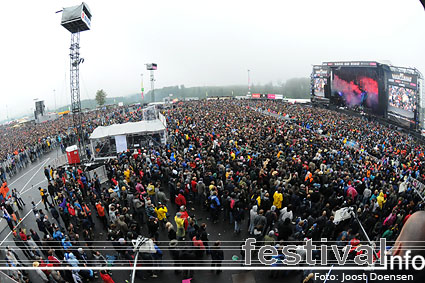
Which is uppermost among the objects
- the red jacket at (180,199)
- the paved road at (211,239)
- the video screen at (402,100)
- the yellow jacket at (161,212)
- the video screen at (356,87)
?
the video screen at (356,87)

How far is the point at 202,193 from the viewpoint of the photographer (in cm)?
1044

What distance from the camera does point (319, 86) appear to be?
46.1m

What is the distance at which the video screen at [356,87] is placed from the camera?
32781mm

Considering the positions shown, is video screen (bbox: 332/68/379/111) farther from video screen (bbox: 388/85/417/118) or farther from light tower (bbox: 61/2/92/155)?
light tower (bbox: 61/2/92/155)

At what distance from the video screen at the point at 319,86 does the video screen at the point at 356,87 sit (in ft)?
9.62

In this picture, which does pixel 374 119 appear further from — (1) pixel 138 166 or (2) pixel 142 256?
(2) pixel 142 256

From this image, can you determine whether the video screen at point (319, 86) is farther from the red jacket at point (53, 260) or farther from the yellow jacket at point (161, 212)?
the red jacket at point (53, 260)

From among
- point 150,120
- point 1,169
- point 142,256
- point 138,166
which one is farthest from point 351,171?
point 1,169

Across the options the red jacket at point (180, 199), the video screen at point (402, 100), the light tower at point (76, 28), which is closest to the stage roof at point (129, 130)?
the light tower at point (76, 28)

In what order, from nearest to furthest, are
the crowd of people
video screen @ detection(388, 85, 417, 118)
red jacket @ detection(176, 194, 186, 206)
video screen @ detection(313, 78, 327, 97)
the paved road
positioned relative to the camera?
1. the paved road
2. the crowd of people
3. red jacket @ detection(176, 194, 186, 206)
4. video screen @ detection(388, 85, 417, 118)
5. video screen @ detection(313, 78, 327, 97)

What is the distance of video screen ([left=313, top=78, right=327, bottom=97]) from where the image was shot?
44.8 meters

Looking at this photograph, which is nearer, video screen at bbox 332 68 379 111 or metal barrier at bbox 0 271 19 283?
metal barrier at bbox 0 271 19 283

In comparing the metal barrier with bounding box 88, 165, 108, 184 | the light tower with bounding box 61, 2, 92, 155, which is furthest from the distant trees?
the metal barrier with bounding box 88, 165, 108, 184

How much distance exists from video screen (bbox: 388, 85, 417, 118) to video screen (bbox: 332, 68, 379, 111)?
2521 mm
